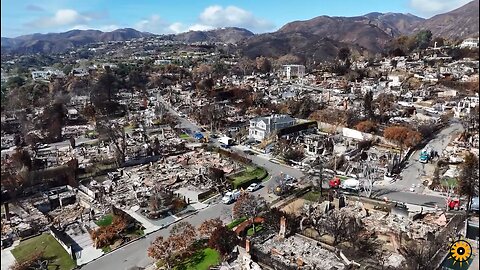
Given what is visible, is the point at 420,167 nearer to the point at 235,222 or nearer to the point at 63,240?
the point at 235,222

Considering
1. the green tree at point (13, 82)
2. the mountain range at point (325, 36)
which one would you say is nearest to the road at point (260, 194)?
the green tree at point (13, 82)

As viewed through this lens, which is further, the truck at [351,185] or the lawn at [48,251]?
the truck at [351,185]

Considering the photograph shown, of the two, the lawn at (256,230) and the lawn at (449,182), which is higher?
the lawn at (449,182)

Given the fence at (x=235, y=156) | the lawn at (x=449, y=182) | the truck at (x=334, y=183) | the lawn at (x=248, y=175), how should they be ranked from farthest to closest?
the fence at (x=235, y=156) → the lawn at (x=248, y=175) → the truck at (x=334, y=183) → the lawn at (x=449, y=182)

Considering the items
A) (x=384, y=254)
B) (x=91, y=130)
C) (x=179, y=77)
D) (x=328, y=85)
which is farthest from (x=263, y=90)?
(x=384, y=254)

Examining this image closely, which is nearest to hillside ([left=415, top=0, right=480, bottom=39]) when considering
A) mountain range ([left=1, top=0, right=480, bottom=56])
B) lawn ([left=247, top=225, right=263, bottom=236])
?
lawn ([left=247, top=225, right=263, bottom=236])

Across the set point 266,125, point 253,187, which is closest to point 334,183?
point 253,187

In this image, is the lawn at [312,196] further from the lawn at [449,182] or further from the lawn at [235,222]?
the lawn at [449,182]
